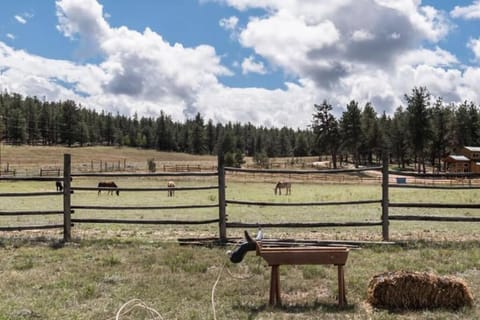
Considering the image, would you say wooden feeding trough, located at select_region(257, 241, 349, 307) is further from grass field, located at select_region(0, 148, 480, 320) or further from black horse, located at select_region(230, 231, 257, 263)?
grass field, located at select_region(0, 148, 480, 320)

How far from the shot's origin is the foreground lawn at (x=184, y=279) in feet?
19.8

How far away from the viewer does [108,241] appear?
35.3 feet

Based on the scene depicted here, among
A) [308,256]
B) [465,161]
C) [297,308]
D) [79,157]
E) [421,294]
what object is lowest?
[297,308]

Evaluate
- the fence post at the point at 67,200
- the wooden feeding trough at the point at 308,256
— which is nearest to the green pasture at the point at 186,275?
the fence post at the point at 67,200

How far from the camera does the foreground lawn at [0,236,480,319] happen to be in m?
6.03

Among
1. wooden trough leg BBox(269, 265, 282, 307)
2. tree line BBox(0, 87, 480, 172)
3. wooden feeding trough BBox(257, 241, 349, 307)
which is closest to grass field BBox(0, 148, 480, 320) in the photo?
wooden trough leg BBox(269, 265, 282, 307)

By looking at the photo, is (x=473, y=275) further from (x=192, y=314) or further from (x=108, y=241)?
(x=108, y=241)

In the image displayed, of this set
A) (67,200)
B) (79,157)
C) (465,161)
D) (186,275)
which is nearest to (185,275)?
(186,275)

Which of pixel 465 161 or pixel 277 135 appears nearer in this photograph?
pixel 465 161

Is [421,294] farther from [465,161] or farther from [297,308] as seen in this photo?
[465,161]

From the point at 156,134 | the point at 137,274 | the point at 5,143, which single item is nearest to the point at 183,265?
the point at 137,274

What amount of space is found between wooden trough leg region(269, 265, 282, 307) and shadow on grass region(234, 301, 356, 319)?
0.28 ft

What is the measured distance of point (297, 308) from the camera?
621cm

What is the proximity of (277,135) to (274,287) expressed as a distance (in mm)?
171129
